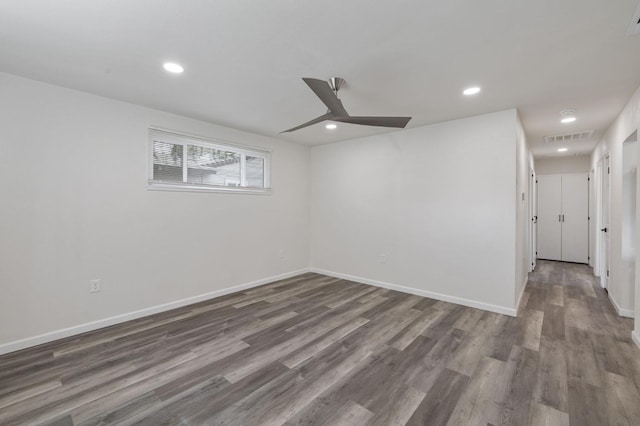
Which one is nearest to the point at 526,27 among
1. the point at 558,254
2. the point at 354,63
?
the point at 354,63

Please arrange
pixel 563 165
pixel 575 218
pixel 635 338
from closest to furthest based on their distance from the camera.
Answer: pixel 635 338, pixel 575 218, pixel 563 165

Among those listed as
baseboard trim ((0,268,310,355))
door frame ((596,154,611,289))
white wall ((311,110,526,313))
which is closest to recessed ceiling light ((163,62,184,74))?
baseboard trim ((0,268,310,355))

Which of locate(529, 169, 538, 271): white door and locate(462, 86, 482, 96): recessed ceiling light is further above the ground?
locate(462, 86, 482, 96): recessed ceiling light

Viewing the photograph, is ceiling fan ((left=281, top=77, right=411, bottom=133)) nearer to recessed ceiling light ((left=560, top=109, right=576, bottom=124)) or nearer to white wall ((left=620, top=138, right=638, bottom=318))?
recessed ceiling light ((left=560, top=109, right=576, bottom=124))

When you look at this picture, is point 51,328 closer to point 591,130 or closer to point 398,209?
point 398,209

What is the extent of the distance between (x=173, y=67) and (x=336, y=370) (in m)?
2.90

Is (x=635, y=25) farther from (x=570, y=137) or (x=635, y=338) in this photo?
(x=570, y=137)

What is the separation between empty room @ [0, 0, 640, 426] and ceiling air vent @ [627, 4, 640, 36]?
13 mm

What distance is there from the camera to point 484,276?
142 inches

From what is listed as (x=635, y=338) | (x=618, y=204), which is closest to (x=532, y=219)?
(x=618, y=204)

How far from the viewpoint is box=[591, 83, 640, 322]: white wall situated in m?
3.07

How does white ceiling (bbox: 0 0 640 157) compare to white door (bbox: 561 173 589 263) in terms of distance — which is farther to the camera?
white door (bbox: 561 173 589 263)

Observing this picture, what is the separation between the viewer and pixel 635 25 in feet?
5.90

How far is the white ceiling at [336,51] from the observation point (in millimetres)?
1711
